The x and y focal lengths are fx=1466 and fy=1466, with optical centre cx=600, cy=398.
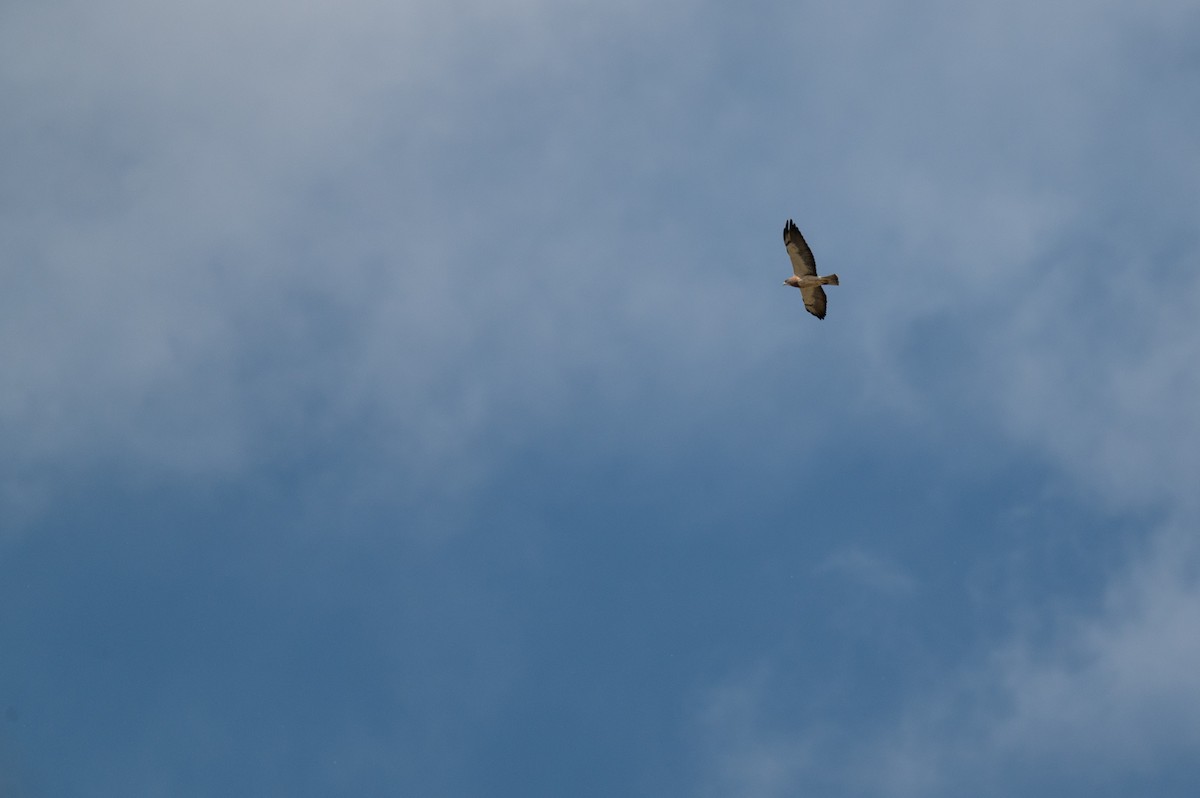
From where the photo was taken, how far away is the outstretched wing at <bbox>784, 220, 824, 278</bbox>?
61.6m

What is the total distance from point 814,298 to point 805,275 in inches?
50.0

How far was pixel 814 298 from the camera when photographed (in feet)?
211

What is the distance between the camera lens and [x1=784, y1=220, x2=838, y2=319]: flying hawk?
61.9 metres

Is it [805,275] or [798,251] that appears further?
[805,275]

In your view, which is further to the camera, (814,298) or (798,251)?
(814,298)

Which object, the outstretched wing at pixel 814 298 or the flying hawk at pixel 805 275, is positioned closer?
the flying hawk at pixel 805 275

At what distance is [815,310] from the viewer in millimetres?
64500

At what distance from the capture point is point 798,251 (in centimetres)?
6231

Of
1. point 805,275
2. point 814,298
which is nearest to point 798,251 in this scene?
point 805,275

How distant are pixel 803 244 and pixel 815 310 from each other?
3607 millimetres

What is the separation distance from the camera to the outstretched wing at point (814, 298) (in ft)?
210

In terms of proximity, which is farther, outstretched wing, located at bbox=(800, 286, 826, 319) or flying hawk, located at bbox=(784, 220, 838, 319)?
outstretched wing, located at bbox=(800, 286, 826, 319)

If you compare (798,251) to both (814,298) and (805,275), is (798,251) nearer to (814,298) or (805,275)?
(805,275)

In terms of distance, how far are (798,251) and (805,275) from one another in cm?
157
